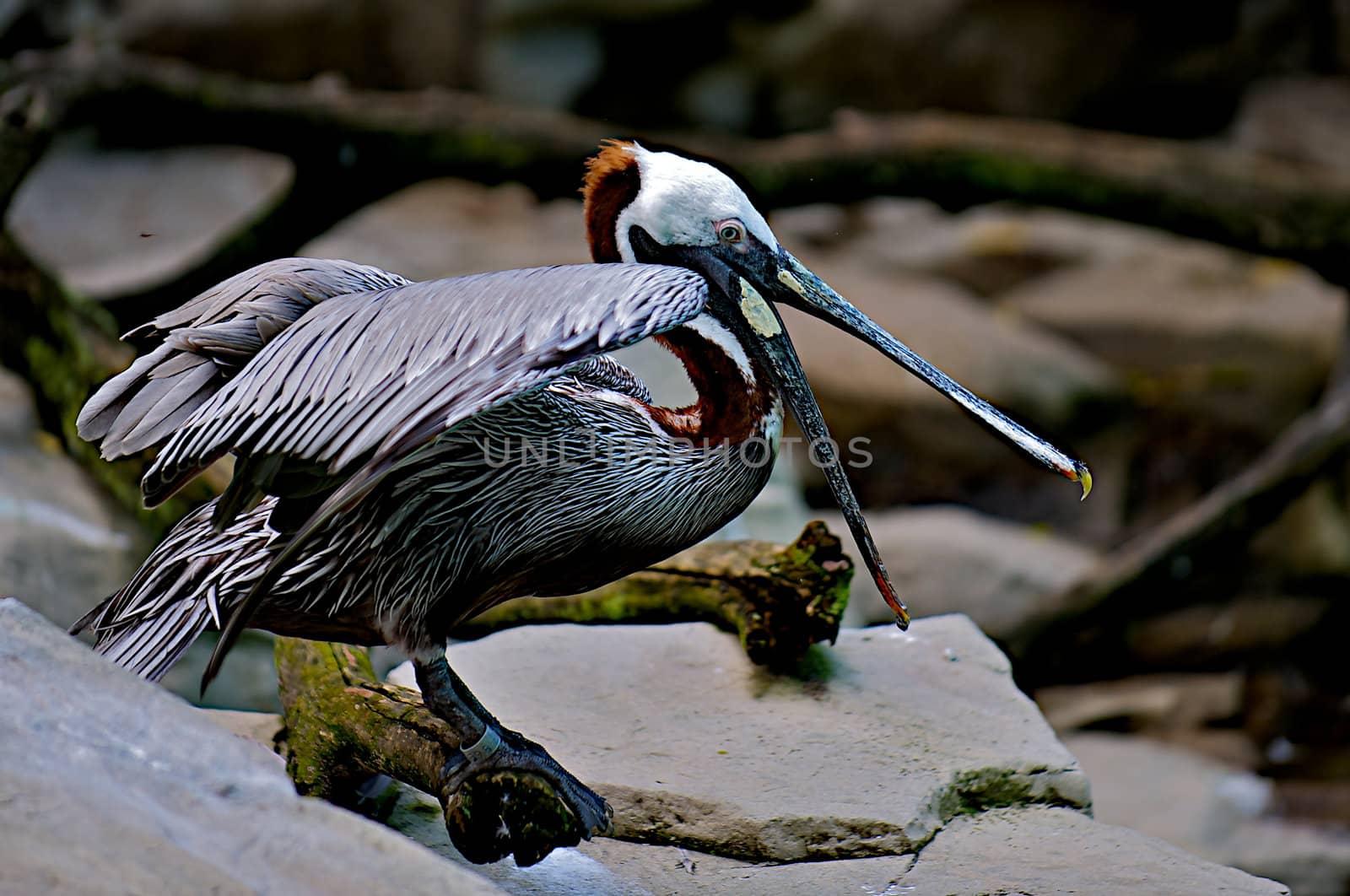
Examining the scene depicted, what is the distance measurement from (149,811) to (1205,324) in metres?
7.01

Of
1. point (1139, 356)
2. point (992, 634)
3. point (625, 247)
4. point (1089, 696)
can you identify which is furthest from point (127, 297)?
point (1139, 356)

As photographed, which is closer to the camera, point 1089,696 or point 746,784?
point 746,784

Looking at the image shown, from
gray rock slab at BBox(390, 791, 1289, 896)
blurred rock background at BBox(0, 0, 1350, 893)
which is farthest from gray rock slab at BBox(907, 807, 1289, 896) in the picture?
blurred rock background at BBox(0, 0, 1350, 893)

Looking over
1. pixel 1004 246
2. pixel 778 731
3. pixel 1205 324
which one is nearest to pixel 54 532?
pixel 778 731

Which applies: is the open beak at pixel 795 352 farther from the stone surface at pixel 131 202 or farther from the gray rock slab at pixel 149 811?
the stone surface at pixel 131 202

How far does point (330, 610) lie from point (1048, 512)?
578 cm

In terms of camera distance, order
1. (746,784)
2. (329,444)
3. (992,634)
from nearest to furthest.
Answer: (329,444), (746,784), (992,634)

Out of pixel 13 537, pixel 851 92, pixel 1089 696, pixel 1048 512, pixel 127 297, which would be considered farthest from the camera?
pixel 851 92

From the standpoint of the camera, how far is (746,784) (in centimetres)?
276

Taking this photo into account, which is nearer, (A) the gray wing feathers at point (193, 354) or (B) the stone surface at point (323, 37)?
(A) the gray wing feathers at point (193, 354)

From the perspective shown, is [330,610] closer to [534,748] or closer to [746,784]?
[534,748]

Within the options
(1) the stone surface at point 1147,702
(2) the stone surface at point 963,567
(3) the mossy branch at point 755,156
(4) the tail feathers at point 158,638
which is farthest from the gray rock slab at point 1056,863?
(1) the stone surface at point 1147,702

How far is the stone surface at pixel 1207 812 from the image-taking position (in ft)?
16.6

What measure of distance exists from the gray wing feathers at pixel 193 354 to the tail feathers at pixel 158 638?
32cm
